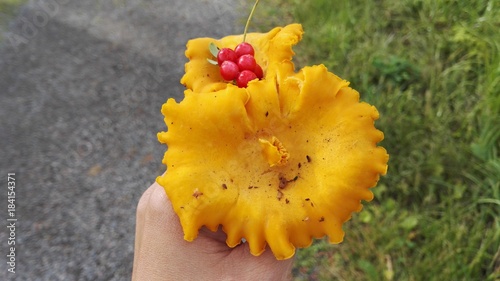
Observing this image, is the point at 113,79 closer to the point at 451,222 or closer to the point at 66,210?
the point at 66,210

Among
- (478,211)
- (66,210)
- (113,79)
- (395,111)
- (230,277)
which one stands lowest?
(478,211)

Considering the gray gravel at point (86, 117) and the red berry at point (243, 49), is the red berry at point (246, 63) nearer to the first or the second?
the red berry at point (243, 49)

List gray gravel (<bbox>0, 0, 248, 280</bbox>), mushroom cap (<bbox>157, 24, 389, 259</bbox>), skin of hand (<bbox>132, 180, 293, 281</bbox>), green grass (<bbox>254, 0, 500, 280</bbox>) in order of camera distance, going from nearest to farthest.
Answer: mushroom cap (<bbox>157, 24, 389, 259</bbox>) < skin of hand (<bbox>132, 180, 293, 281</bbox>) < green grass (<bbox>254, 0, 500, 280</bbox>) < gray gravel (<bbox>0, 0, 248, 280</bbox>)

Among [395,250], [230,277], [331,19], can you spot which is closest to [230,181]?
[230,277]

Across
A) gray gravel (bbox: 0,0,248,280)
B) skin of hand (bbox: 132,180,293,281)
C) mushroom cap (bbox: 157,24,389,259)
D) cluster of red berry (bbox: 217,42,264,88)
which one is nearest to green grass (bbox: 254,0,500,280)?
gray gravel (bbox: 0,0,248,280)

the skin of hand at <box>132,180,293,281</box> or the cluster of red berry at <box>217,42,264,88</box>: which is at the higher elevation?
the cluster of red berry at <box>217,42,264,88</box>

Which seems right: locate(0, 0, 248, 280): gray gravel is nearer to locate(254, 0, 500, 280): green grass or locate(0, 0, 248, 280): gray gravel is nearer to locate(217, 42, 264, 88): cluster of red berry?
locate(254, 0, 500, 280): green grass
